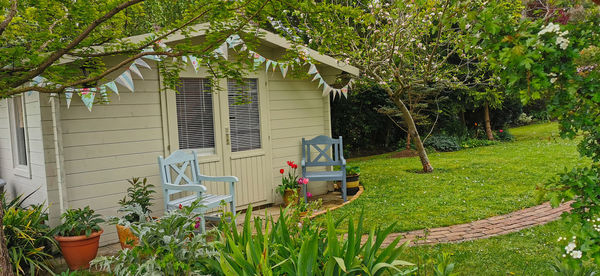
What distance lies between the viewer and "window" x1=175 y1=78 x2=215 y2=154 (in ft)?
19.0

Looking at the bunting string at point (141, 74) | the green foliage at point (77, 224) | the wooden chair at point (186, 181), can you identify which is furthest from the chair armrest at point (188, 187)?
the bunting string at point (141, 74)

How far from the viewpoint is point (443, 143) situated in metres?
13.0

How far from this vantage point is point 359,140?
1377 cm

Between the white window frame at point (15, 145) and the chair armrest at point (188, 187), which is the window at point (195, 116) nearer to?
the chair armrest at point (188, 187)

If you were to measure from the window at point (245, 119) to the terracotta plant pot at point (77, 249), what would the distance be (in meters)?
2.42

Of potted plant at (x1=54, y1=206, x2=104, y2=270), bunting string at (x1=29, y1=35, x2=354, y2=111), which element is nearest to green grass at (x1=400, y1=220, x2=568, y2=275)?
bunting string at (x1=29, y1=35, x2=354, y2=111)

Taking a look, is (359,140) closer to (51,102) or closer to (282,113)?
(282,113)

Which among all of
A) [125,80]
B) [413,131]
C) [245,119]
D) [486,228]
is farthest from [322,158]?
[125,80]

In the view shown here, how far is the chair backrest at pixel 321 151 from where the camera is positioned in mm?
7020

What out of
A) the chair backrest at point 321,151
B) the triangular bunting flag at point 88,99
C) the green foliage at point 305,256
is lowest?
the green foliage at point 305,256

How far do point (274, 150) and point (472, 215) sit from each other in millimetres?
2931

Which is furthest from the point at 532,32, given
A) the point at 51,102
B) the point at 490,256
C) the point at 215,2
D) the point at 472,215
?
the point at 51,102

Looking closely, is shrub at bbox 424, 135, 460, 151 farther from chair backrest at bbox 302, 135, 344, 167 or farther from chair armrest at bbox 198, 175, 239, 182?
chair armrest at bbox 198, 175, 239, 182

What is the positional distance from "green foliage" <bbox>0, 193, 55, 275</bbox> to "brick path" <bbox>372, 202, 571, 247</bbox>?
3.20 meters
